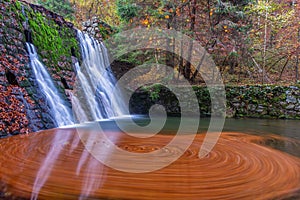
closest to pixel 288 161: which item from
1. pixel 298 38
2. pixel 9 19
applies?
pixel 9 19

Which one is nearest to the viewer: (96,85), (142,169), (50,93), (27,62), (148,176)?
(148,176)

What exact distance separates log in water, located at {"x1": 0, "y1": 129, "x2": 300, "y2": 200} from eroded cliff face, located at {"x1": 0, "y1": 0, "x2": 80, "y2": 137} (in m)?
1.17

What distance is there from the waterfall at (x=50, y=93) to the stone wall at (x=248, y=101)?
4.12 metres

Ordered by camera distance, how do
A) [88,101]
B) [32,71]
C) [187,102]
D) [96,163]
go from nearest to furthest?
[96,163]
[32,71]
[88,101]
[187,102]

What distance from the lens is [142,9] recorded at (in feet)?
34.3

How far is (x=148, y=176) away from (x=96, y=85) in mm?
6722

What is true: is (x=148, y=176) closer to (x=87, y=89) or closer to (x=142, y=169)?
(x=142, y=169)

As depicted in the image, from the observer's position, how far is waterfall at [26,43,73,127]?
20.1 ft

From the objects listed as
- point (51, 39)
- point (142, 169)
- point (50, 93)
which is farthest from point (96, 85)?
point (142, 169)

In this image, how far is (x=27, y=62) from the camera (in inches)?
246

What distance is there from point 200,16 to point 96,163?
29.6 feet

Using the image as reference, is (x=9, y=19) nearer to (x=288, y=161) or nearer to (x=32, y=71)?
(x=32, y=71)

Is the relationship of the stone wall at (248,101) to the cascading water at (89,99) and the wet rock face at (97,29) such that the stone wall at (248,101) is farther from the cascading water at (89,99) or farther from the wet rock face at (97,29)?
the wet rock face at (97,29)

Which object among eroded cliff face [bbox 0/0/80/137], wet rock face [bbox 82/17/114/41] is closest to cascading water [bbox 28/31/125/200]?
eroded cliff face [bbox 0/0/80/137]
